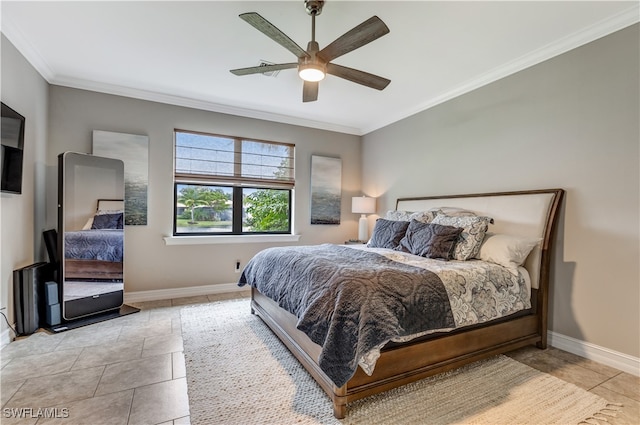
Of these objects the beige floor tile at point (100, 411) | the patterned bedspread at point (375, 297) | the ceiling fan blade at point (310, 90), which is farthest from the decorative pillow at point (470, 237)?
the beige floor tile at point (100, 411)

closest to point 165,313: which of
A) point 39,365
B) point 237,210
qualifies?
point 39,365

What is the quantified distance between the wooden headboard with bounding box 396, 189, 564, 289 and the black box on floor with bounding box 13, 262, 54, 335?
4.33 meters

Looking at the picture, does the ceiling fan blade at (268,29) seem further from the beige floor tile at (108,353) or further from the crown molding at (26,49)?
the beige floor tile at (108,353)

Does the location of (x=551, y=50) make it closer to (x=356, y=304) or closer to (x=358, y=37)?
(x=358, y=37)

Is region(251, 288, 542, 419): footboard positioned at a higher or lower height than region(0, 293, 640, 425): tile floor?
higher

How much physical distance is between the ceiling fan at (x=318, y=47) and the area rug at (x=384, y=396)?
2.19 meters

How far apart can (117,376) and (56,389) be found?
32 centimetres

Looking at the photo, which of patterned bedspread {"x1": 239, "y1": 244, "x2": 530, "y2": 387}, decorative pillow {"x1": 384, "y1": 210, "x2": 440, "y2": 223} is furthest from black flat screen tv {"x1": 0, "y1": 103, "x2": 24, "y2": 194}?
decorative pillow {"x1": 384, "y1": 210, "x2": 440, "y2": 223}

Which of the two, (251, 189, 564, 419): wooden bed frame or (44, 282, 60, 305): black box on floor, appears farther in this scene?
(44, 282, 60, 305): black box on floor

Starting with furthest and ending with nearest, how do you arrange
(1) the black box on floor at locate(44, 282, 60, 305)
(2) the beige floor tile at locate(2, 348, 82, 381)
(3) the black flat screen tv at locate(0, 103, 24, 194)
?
1. (1) the black box on floor at locate(44, 282, 60, 305)
2. (3) the black flat screen tv at locate(0, 103, 24, 194)
3. (2) the beige floor tile at locate(2, 348, 82, 381)

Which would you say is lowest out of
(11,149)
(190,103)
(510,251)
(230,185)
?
(510,251)

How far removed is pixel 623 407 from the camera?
5.89 feet

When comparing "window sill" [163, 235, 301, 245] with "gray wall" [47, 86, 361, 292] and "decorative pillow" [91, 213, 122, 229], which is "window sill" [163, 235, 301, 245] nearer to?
"gray wall" [47, 86, 361, 292]

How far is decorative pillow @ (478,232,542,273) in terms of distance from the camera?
2.47 m
